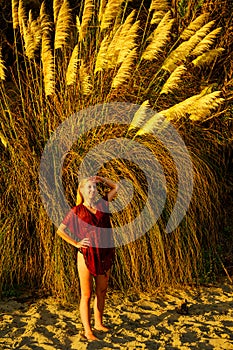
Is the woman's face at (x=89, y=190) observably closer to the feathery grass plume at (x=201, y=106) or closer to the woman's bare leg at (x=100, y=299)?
the woman's bare leg at (x=100, y=299)

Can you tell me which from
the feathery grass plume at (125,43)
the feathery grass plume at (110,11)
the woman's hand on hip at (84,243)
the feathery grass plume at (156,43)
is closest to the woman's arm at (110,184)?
the woman's hand on hip at (84,243)

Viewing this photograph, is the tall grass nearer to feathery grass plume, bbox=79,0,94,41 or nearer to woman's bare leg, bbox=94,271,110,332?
feathery grass plume, bbox=79,0,94,41

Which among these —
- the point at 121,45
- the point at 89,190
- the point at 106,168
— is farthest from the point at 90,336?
the point at 121,45

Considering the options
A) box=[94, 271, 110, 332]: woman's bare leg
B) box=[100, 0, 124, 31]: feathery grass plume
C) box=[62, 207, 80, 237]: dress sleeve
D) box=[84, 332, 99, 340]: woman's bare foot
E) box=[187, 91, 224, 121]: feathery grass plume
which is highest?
box=[100, 0, 124, 31]: feathery grass plume

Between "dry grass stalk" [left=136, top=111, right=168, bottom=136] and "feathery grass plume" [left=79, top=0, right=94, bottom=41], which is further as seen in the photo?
"feathery grass plume" [left=79, top=0, right=94, bottom=41]

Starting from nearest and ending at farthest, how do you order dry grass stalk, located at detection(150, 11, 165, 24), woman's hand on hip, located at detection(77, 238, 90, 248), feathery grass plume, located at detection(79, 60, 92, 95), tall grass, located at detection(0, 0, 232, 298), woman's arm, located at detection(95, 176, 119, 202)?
1. woman's hand on hip, located at detection(77, 238, 90, 248)
2. woman's arm, located at detection(95, 176, 119, 202)
3. tall grass, located at detection(0, 0, 232, 298)
4. feathery grass plume, located at detection(79, 60, 92, 95)
5. dry grass stalk, located at detection(150, 11, 165, 24)

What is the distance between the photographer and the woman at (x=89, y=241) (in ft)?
12.5

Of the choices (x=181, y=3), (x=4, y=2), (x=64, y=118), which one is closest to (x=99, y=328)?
(x=64, y=118)

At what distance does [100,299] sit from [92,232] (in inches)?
18.4

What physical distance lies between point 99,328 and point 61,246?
0.70m

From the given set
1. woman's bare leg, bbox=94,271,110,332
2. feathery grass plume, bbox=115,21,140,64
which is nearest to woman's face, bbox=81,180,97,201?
woman's bare leg, bbox=94,271,110,332

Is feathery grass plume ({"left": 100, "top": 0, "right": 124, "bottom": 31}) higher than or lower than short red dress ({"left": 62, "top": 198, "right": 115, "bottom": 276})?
higher

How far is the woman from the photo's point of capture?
381 cm

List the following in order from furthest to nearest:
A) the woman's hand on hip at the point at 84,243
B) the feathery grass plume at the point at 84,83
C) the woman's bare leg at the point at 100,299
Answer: the feathery grass plume at the point at 84,83 → the woman's bare leg at the point at 100,299 → the woman's hand on hip at the point at 84,243
